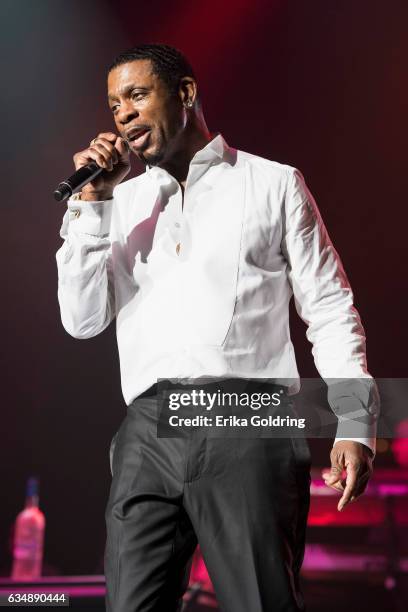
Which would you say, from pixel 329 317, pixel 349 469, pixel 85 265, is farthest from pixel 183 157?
pixel 349 469

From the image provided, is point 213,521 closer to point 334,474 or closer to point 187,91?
point 334,474

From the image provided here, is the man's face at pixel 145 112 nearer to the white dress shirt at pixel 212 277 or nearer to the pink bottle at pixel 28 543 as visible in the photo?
the white dress shirt at pixel 212 277

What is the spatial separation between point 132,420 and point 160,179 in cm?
46

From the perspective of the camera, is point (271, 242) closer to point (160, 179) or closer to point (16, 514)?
point (160, 179)

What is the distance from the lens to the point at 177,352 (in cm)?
119

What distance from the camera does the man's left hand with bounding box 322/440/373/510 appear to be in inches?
42.9

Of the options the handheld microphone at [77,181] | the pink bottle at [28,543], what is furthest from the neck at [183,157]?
the pink bottle at [28,543]

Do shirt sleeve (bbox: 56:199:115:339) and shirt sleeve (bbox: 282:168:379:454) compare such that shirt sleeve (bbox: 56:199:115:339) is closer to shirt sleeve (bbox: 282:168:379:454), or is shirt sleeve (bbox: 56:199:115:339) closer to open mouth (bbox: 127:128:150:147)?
open mouth (bbox: 127:128:150:147)

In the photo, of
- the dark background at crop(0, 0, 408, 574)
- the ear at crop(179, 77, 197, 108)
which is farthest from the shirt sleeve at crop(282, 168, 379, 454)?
the dark background at crop(0, 0, 408, 574)

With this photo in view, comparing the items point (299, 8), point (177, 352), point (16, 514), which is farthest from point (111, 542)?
point (299, 8)

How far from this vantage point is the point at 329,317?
1242 millimetres

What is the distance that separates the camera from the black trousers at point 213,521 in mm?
1068

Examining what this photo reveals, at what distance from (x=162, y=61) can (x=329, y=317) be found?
23.5 inches

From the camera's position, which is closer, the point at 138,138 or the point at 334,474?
the point at 334,474
